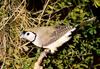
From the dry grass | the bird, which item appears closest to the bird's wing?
the bird

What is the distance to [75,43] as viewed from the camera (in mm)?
4414

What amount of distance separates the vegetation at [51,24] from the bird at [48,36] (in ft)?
0.19

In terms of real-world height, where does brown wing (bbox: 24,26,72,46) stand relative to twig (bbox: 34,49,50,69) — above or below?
above

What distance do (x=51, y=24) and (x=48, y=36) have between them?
12 centimetres

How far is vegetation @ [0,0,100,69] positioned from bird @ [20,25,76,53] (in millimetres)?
57

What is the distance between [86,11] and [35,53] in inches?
25.6

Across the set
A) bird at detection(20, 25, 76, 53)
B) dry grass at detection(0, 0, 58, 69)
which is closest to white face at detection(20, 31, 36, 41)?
bird at detection(20, 25, 76, 53)

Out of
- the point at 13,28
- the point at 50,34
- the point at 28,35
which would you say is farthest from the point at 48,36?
the point at 13,28

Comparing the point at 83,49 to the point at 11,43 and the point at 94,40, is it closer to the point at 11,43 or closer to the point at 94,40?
the point at 94,40

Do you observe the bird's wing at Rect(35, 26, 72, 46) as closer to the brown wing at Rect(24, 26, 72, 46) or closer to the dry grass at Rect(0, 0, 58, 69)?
the brown wing at Rect(24, 26, 72, 46)

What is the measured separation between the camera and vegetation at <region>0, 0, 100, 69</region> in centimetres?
440

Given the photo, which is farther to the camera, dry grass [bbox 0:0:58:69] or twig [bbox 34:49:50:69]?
dry grass [bbox 0:0:58:69]

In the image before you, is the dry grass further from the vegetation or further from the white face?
the white face

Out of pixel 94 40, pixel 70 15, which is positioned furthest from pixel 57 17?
pixel 94 40
